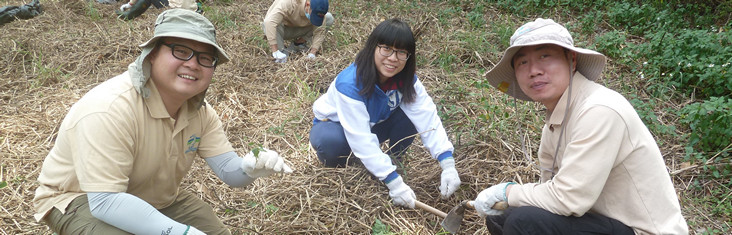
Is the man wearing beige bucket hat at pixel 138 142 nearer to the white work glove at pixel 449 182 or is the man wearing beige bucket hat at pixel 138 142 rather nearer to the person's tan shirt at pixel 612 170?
the white work glove at pixel 449 182

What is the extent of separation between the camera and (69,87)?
169 inches

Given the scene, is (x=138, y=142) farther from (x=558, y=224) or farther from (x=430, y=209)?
(x=558, y=224)

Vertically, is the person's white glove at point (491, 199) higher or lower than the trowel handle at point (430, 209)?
higher

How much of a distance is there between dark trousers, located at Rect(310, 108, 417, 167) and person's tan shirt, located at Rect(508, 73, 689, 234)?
118 cm

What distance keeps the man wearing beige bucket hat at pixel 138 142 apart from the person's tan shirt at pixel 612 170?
111cm

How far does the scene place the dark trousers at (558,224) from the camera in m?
1.71

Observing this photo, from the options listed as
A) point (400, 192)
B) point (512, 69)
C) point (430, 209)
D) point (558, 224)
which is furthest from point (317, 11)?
point (558, 224)

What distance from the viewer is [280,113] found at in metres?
3.88

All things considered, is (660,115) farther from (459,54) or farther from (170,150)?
(170,150)

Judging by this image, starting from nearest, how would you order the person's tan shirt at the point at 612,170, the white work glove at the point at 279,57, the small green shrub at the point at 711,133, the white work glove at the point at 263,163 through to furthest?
the person's tan shirt at the point at 612,170
the white work glove at the point at 263,163
the small green shrub at the point at 711,133
the white work glove at the point at 279,57

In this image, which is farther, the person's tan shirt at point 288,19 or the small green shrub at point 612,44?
the person's tan shirt at point 288,19

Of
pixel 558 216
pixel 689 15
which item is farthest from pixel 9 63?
pixel 689 15

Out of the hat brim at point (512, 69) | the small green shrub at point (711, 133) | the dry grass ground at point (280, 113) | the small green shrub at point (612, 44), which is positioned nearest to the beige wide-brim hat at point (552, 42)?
the hat brim at point (512, 69)

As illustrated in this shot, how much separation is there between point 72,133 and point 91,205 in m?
Result: 0.25
